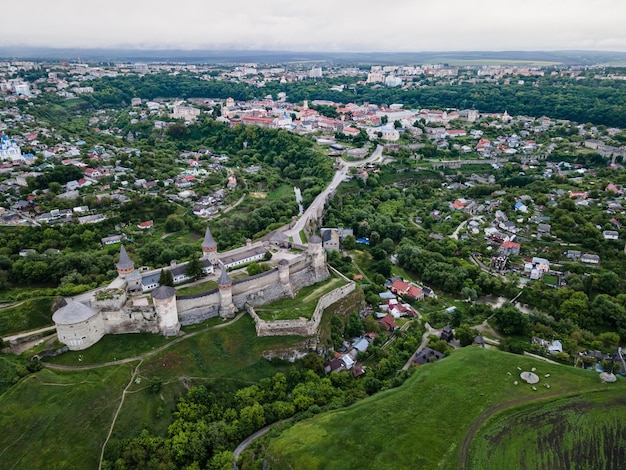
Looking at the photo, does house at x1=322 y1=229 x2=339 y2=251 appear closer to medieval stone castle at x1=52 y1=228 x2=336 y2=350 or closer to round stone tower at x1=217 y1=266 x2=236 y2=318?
medieval stone castle at x1=52 y1=228 x2=336 y2=350

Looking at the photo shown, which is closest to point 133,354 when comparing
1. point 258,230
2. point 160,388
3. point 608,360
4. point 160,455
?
point 160,388

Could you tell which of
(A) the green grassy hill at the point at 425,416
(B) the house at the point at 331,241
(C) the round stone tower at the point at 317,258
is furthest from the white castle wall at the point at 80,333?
(B) the house at the point at 331,241

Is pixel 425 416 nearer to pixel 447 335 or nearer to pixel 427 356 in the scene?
pixel 427 356

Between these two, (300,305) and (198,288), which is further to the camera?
(300,305)

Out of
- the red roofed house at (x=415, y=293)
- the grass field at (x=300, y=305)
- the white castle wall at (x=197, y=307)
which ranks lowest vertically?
the red roofed house at (x=415, y=293)

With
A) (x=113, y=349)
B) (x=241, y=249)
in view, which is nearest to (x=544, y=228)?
(x=241, y=249)

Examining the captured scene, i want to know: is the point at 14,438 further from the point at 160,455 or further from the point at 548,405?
the point at 548,405

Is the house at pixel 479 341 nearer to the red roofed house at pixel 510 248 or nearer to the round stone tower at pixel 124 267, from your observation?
the red roofed house at pixel 510 248

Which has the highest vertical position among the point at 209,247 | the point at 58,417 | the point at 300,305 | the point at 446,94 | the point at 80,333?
the point at 446,94
